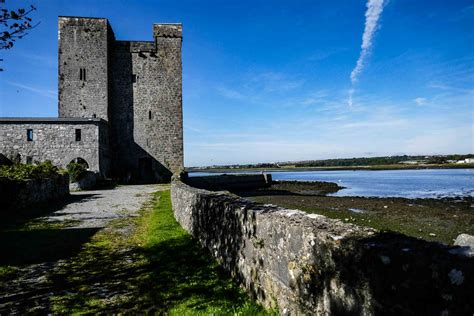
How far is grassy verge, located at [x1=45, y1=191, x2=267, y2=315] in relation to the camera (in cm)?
451

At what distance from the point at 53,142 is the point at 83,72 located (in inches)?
336

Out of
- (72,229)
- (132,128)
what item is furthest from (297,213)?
(132,128)

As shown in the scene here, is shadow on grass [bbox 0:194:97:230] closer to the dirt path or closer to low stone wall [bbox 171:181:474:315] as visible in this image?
the dirt path

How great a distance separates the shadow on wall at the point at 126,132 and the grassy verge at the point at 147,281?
26.4m

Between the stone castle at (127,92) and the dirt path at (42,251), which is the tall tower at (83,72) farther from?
the dirt path at (42,251)

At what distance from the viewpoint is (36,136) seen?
91.6 ft

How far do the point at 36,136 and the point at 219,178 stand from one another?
2106 centimetres

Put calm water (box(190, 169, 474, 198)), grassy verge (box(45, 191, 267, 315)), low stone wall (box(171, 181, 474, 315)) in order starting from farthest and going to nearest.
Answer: calm water (box(190, 169, 474, 198))
grassy verge (box(45, 191, 267, 315))
low stone wall (box(171, 181, 474, 315))

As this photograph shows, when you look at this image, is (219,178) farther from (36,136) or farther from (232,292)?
(232,292)

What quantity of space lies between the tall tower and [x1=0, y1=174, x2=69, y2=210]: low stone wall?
1647 centimetres

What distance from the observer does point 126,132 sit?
34.4m

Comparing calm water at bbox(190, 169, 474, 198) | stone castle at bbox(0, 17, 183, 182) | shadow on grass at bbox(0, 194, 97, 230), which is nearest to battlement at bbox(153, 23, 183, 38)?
stone castle at bbox(0, 17, 183, 182)

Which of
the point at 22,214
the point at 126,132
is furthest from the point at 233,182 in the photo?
the point at 22,214

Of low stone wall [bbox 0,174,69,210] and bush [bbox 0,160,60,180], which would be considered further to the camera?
bush [bbox 0,160,60,180]
